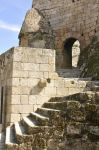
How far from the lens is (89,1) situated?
19172 mm

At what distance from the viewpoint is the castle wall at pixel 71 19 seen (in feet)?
61.0

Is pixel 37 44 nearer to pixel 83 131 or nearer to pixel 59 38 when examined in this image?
pixel 59 38

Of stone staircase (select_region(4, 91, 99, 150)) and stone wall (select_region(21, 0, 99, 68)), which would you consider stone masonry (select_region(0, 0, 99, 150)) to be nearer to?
stone staircase (select_region(4, 91, 99, 150))

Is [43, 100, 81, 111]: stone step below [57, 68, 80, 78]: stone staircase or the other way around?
below

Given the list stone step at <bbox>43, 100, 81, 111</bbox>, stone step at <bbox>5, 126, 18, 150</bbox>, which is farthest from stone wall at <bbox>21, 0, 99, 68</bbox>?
stone step at <bbox>5, 126, 18, 150</bbox>

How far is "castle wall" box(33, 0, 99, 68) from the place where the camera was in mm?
18594

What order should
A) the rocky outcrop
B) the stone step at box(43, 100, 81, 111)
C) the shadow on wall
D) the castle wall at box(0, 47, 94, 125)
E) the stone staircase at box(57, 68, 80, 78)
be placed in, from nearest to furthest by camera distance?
the stone step at box(43, 100, 81, 111), the castle wall at box(0, 47, 94, 125), the shadow on wall, the stone staircase at box(57, 68, 80, 78), the rocky outcrop

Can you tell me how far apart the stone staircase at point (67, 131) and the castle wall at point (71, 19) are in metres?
11.7

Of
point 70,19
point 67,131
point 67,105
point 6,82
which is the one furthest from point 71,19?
point 67,131

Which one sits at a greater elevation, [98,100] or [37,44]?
[37,44]

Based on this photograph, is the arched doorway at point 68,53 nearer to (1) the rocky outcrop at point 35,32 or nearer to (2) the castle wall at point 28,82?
(1) the rocky outcrop at point 35,32

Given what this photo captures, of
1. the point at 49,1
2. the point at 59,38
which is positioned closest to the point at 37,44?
the point at 59,38

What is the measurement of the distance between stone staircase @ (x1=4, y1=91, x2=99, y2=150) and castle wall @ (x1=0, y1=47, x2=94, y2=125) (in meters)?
2.28

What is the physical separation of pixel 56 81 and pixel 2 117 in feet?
5.87
